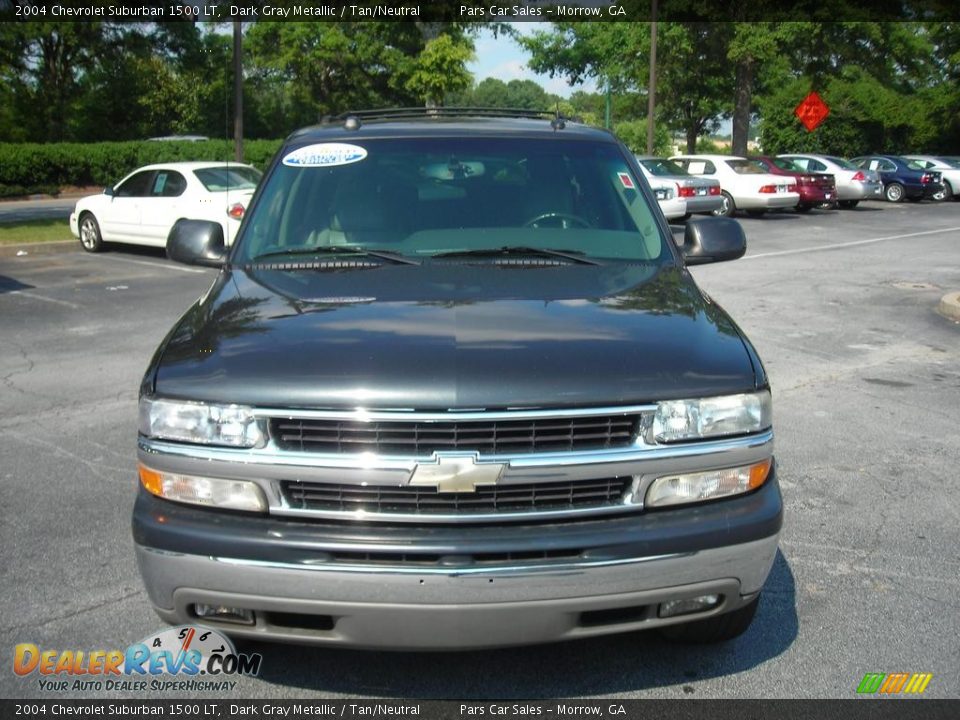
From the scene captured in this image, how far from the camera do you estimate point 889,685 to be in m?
3.42

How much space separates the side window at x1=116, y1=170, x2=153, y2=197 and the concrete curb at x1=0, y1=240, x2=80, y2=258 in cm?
160

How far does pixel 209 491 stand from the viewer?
118 inches

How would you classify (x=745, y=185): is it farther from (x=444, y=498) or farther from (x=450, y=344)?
(x=444, y=498)

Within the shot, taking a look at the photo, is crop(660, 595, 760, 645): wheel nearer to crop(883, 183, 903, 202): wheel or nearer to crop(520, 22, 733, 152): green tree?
crop(883, 183, 903, 202): wheel

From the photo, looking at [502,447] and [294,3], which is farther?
[294,3]

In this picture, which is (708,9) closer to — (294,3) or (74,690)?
(294,3)

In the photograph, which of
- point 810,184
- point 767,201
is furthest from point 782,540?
point 810,184

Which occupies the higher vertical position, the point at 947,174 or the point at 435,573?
the point at 947,174

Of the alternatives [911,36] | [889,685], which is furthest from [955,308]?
[911,36]

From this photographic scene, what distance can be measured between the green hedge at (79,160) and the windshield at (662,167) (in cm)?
1278

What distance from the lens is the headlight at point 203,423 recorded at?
2936 mm

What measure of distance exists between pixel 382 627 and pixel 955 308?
10192 millimetres

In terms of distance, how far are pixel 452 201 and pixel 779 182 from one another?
2298 centimetres

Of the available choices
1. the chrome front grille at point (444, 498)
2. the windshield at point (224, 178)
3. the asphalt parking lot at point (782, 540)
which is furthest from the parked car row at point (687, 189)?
the chrome front grille at point (444, 498)
